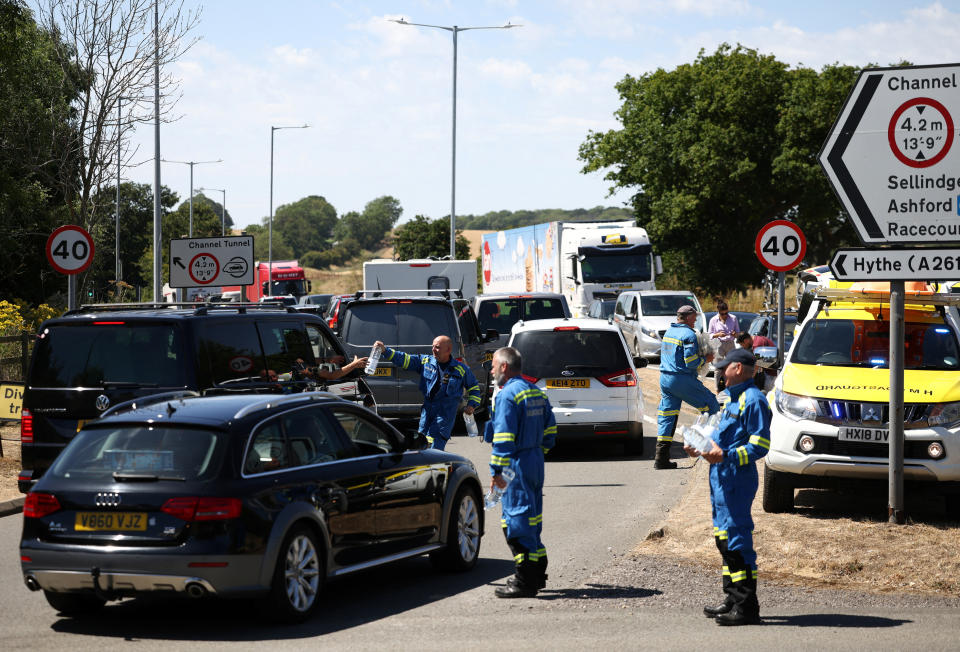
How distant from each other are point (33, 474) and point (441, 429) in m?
3.77

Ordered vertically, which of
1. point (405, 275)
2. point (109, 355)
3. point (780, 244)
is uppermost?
point (780, 244)

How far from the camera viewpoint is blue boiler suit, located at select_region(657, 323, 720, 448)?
14688mm

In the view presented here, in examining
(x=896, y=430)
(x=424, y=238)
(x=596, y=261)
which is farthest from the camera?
(x=424, y=238)

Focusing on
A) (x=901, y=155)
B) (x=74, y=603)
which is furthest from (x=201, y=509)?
(x=901, y=155)

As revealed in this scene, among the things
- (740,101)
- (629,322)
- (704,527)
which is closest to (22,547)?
(704,527)

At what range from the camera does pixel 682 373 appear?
1471 centimetres

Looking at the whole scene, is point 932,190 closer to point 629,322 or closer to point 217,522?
point 217,522

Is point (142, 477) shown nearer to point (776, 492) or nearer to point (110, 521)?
point (110, 521)

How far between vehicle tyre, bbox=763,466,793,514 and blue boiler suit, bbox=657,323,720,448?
10.1 ft

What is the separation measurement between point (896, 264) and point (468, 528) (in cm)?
415

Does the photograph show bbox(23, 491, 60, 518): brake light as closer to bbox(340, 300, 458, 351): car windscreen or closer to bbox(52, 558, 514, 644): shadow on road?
bbox(52, 558, 514, 644): shadow on road

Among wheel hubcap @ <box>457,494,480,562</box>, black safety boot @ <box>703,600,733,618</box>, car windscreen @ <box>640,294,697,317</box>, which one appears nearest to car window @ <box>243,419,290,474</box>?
wheel hubcap @ <box>457,494,480,562</box>

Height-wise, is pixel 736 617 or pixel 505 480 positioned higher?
pixel 505 480

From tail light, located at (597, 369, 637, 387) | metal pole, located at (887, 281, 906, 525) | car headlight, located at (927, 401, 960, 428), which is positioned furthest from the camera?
tail light, located at (597, 369, 637, 387)
